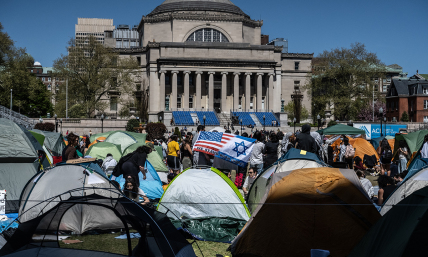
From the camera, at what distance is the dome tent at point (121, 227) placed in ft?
20.5

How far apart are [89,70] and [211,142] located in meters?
46.6

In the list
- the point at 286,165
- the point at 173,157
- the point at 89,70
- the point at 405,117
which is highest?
the point at 89,70

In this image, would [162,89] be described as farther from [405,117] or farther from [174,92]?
[405,117]

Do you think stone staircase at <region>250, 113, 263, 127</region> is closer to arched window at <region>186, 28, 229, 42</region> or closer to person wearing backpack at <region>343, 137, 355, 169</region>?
arched window at <region>186, 28, 229, 42</region>

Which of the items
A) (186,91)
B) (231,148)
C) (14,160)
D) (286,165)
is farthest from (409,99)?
(14,160)

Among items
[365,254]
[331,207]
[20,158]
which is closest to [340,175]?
[331,207]

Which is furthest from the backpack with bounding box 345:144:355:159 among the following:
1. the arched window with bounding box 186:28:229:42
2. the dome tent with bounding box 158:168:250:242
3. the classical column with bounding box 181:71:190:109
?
the arched window with bounding box 186:28:229:42

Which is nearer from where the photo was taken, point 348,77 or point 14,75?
point 14,75

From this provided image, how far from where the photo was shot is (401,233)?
522 centimetres

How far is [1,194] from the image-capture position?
31.4 ft

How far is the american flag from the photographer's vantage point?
13.0 m

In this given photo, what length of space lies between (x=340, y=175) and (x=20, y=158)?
8937mm

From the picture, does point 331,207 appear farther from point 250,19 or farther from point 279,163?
point 250,19

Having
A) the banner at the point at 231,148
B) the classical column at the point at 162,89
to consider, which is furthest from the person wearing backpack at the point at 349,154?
the classical column at the point at 162,89
